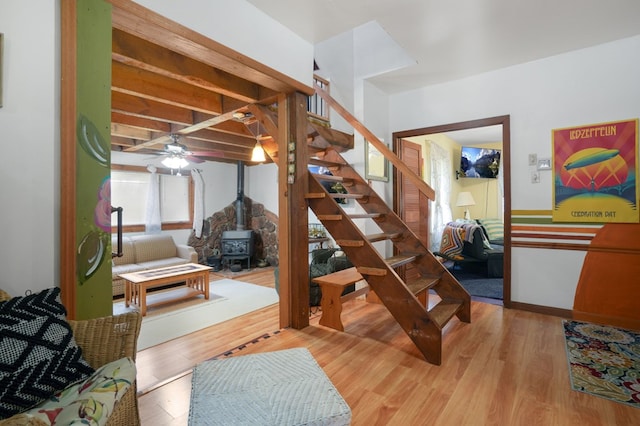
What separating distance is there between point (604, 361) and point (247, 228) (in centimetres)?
644

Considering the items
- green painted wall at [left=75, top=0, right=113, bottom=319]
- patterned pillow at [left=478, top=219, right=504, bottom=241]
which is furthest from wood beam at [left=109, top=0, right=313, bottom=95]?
patterned pillow at [left=478, top=219, right=504, bottom=241]

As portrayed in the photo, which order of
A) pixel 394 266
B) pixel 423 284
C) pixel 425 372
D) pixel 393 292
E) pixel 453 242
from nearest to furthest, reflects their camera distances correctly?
pixel 425 372 < pixel 393 292 < pixel 394 266 < pixel 423 284 < pixel 453 242

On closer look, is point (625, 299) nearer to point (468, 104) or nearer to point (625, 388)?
point (625, 388)

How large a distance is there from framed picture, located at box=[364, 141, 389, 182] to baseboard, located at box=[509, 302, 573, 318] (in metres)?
1.98

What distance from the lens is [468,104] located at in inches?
141

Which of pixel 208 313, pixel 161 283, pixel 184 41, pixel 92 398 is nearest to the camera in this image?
pixel 92 398

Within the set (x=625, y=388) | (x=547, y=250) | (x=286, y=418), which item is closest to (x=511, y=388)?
(x=625, y=388)

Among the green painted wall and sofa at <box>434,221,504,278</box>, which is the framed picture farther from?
the green painted wall

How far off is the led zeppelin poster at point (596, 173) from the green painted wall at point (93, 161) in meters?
3.73

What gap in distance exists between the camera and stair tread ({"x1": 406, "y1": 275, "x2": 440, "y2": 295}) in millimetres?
2467

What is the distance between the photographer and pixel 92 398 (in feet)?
3.21

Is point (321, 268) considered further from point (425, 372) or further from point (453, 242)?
point (453, 242)

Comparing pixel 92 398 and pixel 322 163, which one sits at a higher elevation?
pixel 322 163

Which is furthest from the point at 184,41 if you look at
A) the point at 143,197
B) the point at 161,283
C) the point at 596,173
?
the point at 143,197
